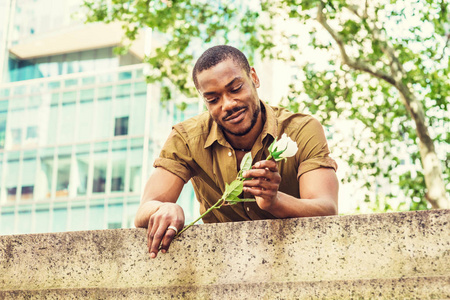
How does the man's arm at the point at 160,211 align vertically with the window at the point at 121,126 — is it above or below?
below

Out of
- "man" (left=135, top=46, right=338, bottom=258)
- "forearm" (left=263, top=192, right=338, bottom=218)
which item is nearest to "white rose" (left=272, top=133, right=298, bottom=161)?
"forearm" (left=263, top=192, right=338, bottom=218)

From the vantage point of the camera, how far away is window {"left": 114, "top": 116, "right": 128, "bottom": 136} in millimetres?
25359

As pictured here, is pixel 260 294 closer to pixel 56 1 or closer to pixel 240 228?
pixel 240 228

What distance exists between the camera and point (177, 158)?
388cm

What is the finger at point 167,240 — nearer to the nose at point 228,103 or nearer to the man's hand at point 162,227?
the man's hand at point 162,227

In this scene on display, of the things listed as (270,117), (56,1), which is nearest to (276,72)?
(56,1)

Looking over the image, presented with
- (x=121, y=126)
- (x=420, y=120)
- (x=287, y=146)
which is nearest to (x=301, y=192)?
(x=287, y=146)

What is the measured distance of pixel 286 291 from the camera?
2865 mm

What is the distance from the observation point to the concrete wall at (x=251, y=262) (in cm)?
281

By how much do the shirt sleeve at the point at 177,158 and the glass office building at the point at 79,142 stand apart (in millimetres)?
20357

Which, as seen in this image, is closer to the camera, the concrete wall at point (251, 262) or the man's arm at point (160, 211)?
the concrete wall at point (251, 262)

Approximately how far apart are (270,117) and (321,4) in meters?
7.64

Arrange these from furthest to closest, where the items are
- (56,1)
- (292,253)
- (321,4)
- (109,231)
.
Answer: (56,1) < (321,4) < (109,231) < (292,253)

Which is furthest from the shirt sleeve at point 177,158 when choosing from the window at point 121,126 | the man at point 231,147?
the window at point 121,126
